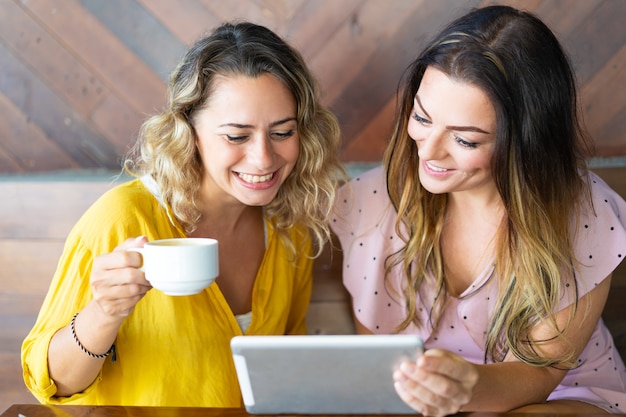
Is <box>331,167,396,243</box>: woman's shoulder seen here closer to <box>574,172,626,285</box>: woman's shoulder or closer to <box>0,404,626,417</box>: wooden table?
<box>574,172,626,285</box>: woman's shoulder

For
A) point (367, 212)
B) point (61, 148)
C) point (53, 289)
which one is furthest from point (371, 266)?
point (61, 148)

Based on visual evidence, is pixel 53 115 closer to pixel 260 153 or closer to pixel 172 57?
pixel 172 57

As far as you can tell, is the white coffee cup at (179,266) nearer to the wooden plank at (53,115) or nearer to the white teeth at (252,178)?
the white teeth at (252,178)

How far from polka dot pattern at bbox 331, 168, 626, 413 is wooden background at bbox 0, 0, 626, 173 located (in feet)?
1.07

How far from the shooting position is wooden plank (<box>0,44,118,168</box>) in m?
2.00

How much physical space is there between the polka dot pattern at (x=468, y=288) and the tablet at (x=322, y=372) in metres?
0.60

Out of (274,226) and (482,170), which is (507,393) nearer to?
(482,170)

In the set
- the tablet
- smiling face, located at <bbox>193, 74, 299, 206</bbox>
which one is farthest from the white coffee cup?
smiling face, located at <bbox>193, 74, 299, 206</bbox>

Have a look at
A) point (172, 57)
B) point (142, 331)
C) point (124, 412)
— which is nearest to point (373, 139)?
point (172, 57)

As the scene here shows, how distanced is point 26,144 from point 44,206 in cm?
28

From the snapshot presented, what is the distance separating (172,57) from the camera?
6.56 ft

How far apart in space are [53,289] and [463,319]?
873 millimetres

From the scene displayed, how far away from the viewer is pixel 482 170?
5.02ft

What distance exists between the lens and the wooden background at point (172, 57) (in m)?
1.96
